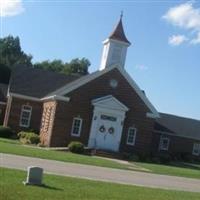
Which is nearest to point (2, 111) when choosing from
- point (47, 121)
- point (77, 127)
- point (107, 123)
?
point (47, 121)

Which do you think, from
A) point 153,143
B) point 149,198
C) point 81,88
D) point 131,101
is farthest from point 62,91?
point 149,198

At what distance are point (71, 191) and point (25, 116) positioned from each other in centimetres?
3330

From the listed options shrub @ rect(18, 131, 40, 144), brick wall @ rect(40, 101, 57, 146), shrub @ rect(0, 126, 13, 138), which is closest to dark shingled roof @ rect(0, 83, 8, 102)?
brick wall @ rect(40, 101, 57, 146)

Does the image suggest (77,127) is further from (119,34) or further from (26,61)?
(26,61)

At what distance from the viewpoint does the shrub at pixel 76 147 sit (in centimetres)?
4247

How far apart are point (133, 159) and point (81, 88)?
700 cm

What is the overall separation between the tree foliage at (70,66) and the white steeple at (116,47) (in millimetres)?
52715

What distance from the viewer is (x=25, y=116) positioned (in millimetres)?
50594

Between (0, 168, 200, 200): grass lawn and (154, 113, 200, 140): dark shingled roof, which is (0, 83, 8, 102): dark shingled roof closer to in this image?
(154, 113, 200, 140): dark shingled roof

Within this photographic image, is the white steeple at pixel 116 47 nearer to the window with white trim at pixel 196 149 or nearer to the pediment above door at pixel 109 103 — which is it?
the pediment above door at pixel 109 103

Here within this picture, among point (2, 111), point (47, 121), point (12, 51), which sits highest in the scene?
point (12, 51)

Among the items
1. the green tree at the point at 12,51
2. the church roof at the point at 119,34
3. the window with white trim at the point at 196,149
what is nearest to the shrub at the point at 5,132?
the church roof at the point at 119,34

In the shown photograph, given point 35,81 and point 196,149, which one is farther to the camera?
point 196,149

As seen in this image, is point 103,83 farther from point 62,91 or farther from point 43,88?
point 43,88
